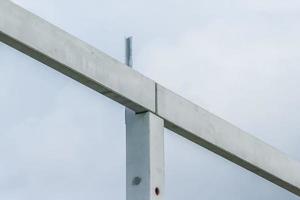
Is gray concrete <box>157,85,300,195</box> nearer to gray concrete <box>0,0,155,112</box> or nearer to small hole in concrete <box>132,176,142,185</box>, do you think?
gray concrete <box>0,0,155,112</box>

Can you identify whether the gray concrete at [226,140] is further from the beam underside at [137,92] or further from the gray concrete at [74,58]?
the gray concrete at [74,58]

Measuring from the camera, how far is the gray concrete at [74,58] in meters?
5.54

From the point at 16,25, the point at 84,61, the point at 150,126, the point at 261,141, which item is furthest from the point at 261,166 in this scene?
the point at 16,25

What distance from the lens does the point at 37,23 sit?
566cm

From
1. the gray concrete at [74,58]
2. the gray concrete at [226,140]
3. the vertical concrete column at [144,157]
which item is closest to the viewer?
the gray concrete at [74,58]

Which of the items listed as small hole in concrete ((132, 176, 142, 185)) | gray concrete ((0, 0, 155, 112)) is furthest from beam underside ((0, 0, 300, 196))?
small hole in concrete ((132, 176, 142, 185))

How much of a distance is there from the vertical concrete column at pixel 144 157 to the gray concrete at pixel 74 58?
8cm

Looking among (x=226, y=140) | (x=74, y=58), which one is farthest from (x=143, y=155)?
(x=226, y=140)

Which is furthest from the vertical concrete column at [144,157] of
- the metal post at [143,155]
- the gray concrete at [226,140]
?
the gray concrete at [226,140]

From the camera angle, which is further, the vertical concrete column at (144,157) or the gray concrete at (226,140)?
the gray concrete at (226,140)

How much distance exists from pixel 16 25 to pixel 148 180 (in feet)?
3.79

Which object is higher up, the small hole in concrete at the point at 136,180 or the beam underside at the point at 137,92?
the beam underside at the point at 137,92

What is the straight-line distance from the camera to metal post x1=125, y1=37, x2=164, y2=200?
20.2 ft

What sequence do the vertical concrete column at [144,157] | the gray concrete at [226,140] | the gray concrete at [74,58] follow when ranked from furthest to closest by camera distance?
the gray concrete at [226,140], the vertical concrete column at [144,157], the gray concrete at [74,58]
